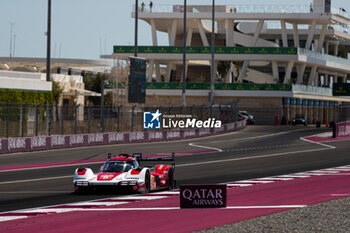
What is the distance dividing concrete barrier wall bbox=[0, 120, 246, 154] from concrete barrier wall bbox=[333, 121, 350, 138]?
10427mm

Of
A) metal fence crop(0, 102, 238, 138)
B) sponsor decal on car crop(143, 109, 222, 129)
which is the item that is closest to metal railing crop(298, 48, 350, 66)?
sponsor decal on car crop(143, 109, 222, 129)

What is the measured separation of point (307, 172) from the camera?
87.1 ft

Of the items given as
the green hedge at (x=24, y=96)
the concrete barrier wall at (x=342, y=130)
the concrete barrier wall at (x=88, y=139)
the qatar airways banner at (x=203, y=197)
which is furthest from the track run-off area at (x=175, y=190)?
the green hedge at (x=24, y=96)

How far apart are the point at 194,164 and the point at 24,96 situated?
1068 inches

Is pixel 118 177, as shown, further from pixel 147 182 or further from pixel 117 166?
pixel 147 182

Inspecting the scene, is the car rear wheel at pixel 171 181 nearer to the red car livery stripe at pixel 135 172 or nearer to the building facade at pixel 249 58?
the red car livery stripe at pixel 135 172

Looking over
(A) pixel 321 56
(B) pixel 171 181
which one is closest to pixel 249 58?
(A) pixel 321 56

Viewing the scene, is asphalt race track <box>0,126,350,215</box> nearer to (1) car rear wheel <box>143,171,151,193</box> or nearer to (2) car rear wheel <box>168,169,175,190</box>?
(1) car rear wheel <box>143,171,151,193</box>

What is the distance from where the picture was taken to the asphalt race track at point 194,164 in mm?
19125

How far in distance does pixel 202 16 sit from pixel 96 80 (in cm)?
4409

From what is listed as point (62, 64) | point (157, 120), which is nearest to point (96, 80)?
point (62, 64)

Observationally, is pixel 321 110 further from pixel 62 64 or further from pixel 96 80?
pixel 96 80

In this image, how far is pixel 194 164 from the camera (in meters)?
30.8

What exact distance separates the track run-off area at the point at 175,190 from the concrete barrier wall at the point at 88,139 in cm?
96
